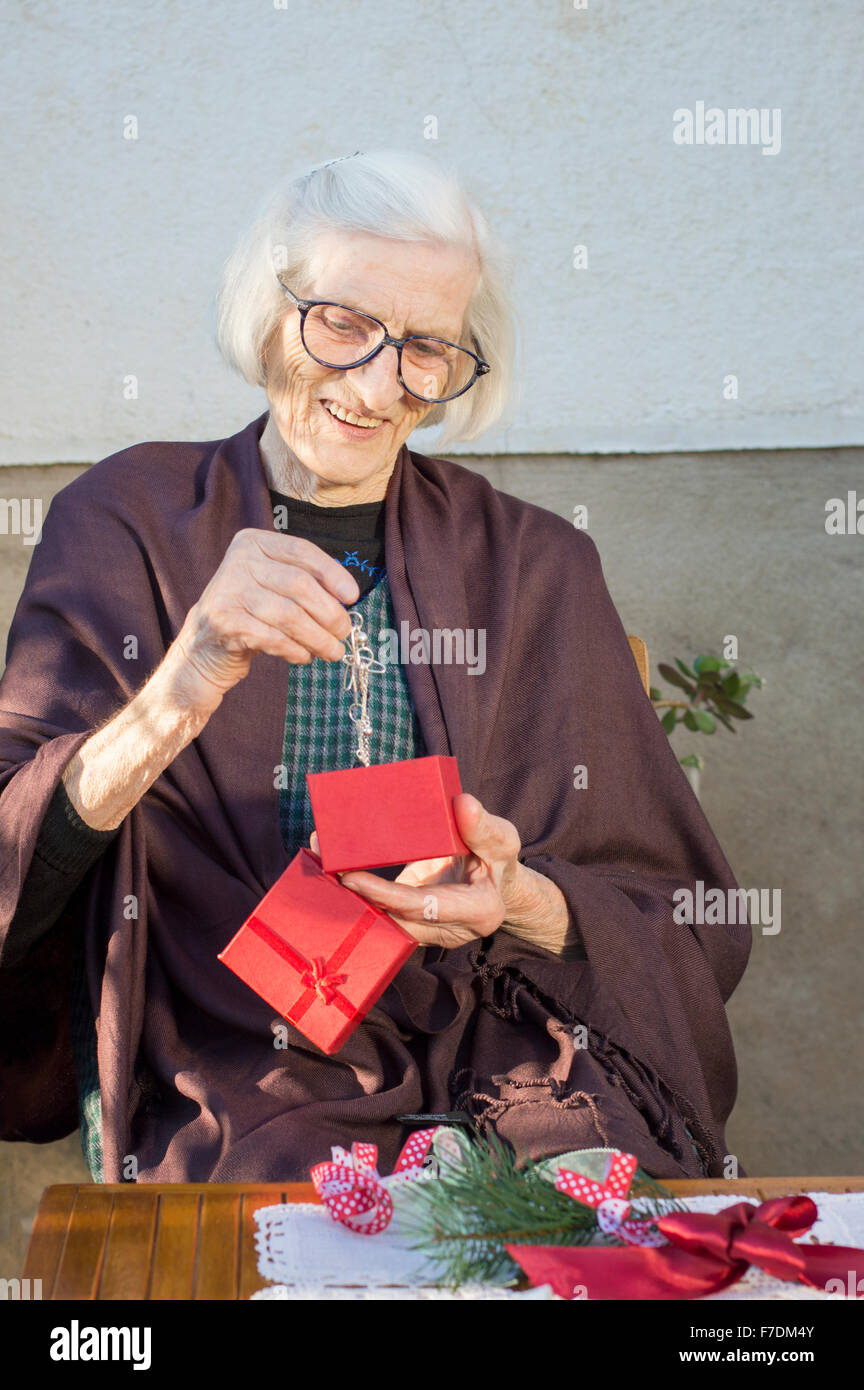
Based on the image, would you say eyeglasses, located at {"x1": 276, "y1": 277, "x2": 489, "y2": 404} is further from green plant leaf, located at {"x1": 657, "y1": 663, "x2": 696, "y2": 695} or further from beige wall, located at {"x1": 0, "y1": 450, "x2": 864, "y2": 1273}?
beige wall, located at {"x1": 0, "y1": 450, "x2": 864, "y2": 1273}

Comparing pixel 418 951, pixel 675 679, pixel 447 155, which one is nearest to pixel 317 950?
pixel 418 951

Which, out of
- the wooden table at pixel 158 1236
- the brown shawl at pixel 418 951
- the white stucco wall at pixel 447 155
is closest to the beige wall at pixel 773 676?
the white stucco wall at pixel 447 155

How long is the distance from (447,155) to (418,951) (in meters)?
2.20

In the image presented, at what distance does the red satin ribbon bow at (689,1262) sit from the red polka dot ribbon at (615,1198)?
0.05 m

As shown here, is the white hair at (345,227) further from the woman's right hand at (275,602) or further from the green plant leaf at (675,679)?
the green plant leaf at (675,679)

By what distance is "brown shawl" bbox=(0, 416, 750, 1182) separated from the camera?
71.7 inches

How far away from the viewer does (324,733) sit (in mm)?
2184

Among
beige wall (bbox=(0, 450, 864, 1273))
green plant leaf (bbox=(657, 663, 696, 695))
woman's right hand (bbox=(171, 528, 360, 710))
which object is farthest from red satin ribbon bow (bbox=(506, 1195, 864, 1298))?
beige wall (bbox=(0, 450, 864, 1273))

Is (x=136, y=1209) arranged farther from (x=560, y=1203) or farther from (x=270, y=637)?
(x=270, y=637)

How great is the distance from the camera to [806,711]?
11.4 feet

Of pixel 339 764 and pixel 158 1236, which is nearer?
pixel 158 1236

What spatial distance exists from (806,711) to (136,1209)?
99.2 inches

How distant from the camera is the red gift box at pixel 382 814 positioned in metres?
1.60

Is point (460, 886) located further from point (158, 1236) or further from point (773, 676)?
point (773, 676)
